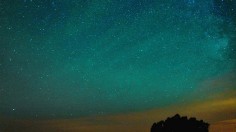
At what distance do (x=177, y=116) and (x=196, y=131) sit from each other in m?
3.24

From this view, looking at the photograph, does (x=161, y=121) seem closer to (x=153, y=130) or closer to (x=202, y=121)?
(x=153, y=130)

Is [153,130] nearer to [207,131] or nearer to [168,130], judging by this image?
[168,130]

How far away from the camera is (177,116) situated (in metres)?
57.2

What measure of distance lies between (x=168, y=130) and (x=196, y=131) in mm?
3790

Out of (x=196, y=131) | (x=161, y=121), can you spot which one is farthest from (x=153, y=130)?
(x=196, y=131)

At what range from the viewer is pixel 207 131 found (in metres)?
57.6

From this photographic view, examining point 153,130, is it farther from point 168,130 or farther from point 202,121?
point 202,121

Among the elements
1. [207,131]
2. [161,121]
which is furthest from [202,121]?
[161,121]

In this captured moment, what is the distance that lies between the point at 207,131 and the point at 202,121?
63.5 inches

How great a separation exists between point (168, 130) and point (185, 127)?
7.90 feet

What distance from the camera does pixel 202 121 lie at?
5738 centimetres

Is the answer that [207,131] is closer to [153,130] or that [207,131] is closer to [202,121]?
[202,121]

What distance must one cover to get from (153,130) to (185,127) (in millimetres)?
4640

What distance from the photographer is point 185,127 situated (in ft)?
186
